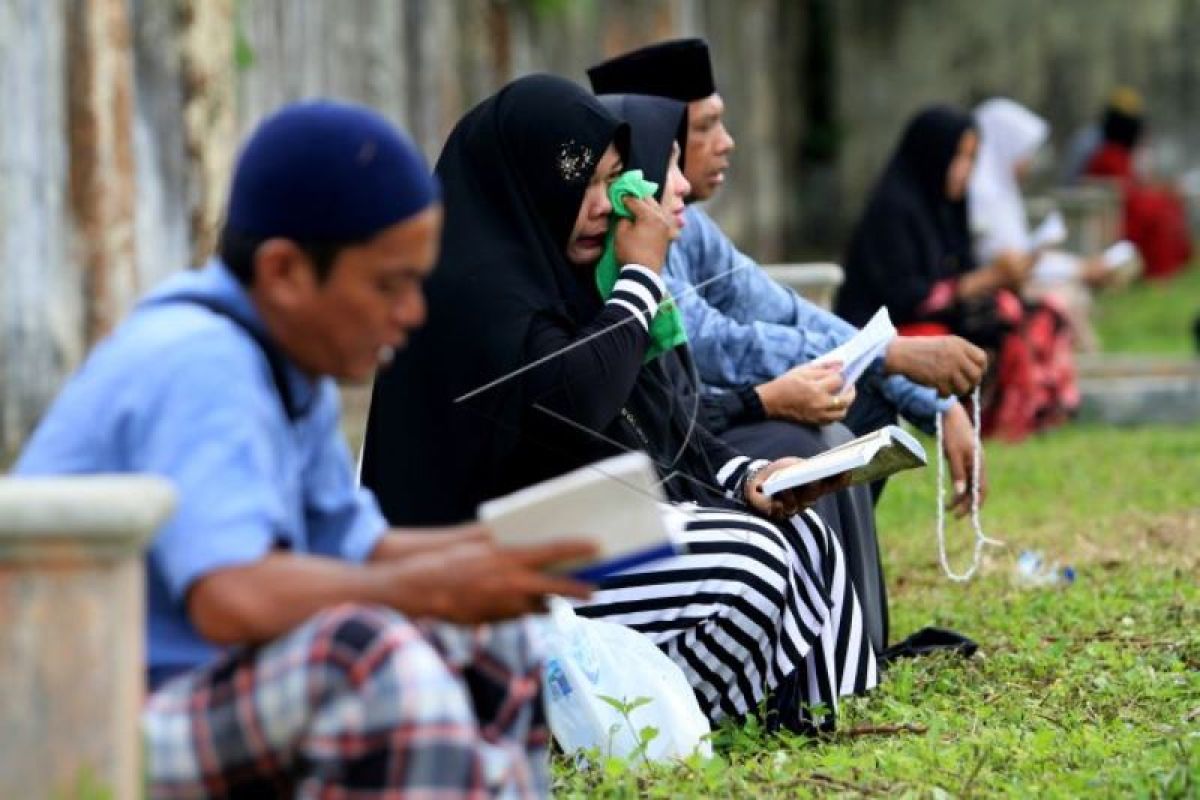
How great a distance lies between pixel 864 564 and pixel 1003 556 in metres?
1.47

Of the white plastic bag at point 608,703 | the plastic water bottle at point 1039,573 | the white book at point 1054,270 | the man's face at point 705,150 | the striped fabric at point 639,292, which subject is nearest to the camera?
the white plastic bag at point 608,703

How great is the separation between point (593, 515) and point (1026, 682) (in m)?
2.64

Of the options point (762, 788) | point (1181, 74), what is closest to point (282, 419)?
point (762, 788)

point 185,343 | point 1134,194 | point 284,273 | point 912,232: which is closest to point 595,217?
point 284,273

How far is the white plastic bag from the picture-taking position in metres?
4.48

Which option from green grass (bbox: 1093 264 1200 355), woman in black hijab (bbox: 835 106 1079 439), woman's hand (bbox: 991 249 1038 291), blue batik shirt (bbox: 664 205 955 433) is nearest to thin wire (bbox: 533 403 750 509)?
blue batik shirt (bbox: 664 205 955 433)

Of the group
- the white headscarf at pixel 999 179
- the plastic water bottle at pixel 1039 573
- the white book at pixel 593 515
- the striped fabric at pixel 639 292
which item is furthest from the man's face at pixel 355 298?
the white headscarf at pixel 999 179

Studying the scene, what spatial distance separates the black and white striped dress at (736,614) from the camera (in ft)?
15.3

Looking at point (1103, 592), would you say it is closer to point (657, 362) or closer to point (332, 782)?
point (657, 362)

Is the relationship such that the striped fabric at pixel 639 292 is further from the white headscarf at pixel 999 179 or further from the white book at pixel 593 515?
the white headscarf at pixel 999 179

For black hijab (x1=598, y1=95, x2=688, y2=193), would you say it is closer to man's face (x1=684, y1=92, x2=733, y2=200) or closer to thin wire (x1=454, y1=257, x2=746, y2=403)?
man's face (x1=684, y1=92, x2=733, y2=200)

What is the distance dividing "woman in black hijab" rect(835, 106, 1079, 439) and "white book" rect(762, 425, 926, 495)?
5.18 meters

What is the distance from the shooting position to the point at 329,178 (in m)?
3.03

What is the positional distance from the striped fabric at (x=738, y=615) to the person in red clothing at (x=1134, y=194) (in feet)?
52.7
